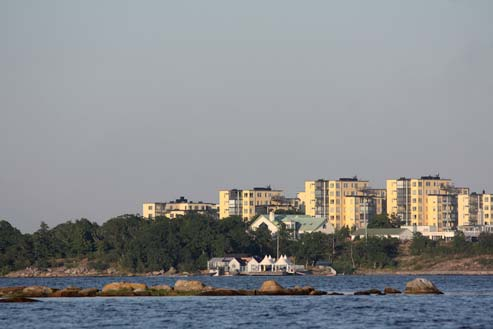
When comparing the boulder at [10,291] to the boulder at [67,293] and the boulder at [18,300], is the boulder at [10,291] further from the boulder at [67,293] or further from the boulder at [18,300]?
the boulder at [18,300]

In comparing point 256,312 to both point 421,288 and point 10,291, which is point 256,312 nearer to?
point 421,288

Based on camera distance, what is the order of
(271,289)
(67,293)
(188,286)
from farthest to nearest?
(188,286) → (271,289) → (67,293)

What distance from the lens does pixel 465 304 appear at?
104 m

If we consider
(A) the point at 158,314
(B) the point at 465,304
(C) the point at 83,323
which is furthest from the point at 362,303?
(C) the point at 83,323

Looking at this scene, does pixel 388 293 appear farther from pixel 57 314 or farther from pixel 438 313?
pixel 57 314

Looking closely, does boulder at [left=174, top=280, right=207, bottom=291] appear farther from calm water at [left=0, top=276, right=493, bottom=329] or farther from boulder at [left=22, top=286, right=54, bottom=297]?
boulder at [left=22, top=286, right=54, bottom=297]

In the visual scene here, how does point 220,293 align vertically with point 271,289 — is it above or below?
below

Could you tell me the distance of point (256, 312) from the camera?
3676 inches

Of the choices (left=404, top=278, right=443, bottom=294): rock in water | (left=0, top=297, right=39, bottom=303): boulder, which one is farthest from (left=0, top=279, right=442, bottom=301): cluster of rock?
(left=0, top=297, right=39, bottom=303): boulder

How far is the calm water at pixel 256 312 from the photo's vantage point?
83.3 metres

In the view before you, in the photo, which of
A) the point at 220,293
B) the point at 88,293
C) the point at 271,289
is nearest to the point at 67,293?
the point at 88,293

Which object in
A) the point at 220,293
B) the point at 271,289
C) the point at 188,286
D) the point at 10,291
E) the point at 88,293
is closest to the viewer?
the point at 220,293

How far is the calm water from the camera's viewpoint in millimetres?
83312

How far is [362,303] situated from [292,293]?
12.8m
